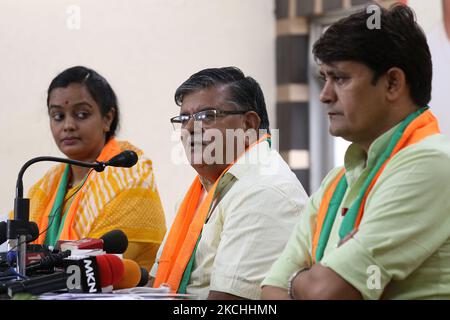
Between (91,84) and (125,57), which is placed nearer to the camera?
(91,84)

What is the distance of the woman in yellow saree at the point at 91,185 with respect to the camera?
2.90 meters

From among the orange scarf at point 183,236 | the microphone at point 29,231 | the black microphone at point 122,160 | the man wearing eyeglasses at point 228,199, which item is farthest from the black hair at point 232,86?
the microphone at point 29,231

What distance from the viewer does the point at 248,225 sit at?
84.7 inches

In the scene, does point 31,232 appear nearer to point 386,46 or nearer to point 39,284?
point 39,284

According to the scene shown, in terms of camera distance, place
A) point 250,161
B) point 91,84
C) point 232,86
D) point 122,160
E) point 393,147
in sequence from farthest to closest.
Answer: point 91,84, point 232,86, point 250,161, point 122,160, point 393,147

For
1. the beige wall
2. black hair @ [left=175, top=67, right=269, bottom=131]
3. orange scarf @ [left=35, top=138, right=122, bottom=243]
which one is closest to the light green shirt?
black hair @ [left=175, top=67, right=269, bottom=131]

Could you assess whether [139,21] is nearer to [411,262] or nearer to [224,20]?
A: [224,20]

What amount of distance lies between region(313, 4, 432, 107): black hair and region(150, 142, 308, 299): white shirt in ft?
1.81

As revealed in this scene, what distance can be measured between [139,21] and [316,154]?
159cm

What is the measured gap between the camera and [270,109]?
5.46 metres

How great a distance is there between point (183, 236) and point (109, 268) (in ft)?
1.86

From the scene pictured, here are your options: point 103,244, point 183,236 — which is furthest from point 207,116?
point 103,244

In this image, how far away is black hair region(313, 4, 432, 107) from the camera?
1731 millimetres

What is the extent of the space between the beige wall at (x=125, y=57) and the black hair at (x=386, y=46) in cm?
294
